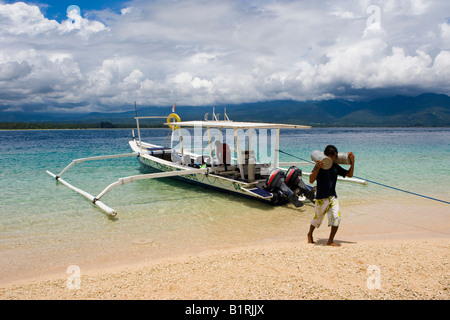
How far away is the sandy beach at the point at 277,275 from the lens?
354 centimetres

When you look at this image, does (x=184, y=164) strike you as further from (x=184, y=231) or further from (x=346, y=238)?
(x=346, y=238)

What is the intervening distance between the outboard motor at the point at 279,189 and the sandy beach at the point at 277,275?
2.37 m

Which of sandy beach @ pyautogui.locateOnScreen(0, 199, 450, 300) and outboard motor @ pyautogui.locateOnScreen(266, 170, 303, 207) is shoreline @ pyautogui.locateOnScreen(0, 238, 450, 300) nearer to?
sandy beach @ pyautogui.locateOnScreen(0, 199, 450, 300)

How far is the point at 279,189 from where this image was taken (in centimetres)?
834

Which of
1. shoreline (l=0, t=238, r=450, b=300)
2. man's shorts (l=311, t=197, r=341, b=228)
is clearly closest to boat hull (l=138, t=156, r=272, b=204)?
man's shorts (l=311, t=197, r=341, b=228)

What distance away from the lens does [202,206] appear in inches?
352

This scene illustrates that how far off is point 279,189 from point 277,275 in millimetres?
4486

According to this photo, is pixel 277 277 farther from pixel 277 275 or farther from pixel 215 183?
pixel 215 183

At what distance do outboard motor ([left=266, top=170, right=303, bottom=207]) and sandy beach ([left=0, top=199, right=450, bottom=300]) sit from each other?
237 cm

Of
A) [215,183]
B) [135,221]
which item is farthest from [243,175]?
[135,221]

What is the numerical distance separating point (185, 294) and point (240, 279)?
73 centimetres

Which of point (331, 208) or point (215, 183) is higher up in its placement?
point (331, 208)
